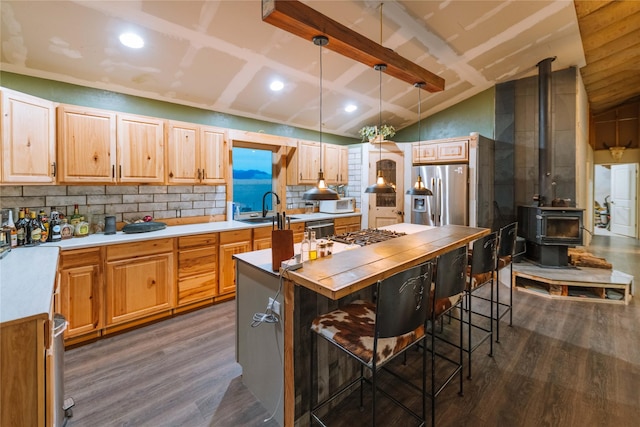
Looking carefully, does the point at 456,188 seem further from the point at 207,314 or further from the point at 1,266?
the point at 1,266

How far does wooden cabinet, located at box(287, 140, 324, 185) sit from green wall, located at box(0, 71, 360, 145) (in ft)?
1.37

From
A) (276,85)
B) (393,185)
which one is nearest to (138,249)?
(276,85)

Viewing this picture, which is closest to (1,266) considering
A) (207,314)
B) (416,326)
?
(207,314)

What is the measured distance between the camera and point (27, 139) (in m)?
2.43

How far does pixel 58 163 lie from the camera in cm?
270

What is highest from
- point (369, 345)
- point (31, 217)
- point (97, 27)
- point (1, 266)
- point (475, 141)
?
point (97, 27)

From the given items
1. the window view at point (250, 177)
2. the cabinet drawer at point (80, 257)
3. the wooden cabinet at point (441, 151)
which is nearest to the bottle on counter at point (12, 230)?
the cabinet drawer at point (80, 257)

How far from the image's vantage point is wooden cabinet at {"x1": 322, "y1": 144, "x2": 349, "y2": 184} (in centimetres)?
525

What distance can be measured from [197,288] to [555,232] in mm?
4851

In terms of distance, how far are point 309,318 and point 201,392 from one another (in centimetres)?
102

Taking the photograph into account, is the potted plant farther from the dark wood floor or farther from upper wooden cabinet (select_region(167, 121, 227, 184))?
the dark wood floor

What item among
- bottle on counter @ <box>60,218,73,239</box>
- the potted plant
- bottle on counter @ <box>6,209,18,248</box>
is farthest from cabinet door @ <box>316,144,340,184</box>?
bottle on counter @ <box>6,209,18,248</box>

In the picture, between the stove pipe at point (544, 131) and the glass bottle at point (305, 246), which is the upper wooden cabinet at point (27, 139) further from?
the stove pipe at point (544, 131)

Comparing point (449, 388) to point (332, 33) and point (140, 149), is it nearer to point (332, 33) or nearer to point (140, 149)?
point (332, 33)
